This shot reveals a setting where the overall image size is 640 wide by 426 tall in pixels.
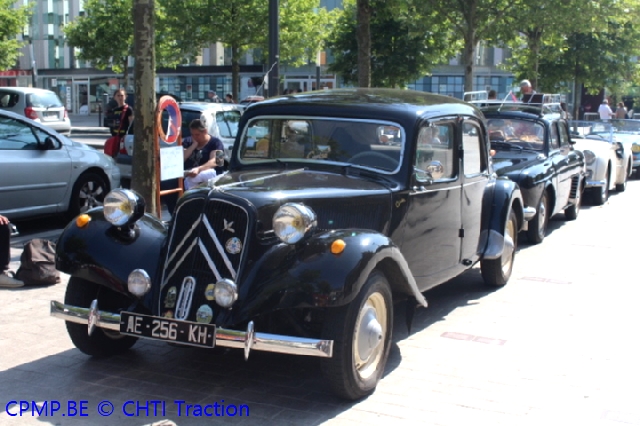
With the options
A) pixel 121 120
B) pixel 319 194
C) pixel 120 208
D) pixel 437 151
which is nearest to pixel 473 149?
pixel 437 151

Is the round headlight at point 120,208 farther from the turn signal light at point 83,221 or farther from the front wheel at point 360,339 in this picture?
the front wheel at point 360,339

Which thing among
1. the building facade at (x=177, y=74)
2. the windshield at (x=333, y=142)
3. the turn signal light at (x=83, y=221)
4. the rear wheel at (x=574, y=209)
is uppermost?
the building facade at (x=177, y=74)

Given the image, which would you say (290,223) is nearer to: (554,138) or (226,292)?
(226,292)

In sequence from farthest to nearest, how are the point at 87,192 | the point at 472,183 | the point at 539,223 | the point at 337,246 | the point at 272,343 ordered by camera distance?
the point at 87,192, the point at 539,223, the point at 472,183, the point at 337,246, the point at 272,343

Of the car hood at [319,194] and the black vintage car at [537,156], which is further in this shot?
the black vintage car at [537,156]

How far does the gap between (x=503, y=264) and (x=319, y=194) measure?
3370mm

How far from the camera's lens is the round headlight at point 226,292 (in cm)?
455

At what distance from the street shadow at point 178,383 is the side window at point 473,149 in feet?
6.07

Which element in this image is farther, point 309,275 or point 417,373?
point 417,373

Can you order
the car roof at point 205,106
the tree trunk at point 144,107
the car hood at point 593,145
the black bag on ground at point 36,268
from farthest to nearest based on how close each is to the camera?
the car hood at point 593,145 < the car roof at point 205,106 < the tree trunk at point 144,107 < the black bag on ground at point 36,268

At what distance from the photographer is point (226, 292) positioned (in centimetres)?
455

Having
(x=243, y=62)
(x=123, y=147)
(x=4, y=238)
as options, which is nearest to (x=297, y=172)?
(x=4, y=238)

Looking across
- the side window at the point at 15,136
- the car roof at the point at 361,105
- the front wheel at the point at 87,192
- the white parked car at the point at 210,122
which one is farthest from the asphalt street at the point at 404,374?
the white parked car at the point at 210,122

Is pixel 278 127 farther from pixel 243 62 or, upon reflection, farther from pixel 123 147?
pixel 243 62
